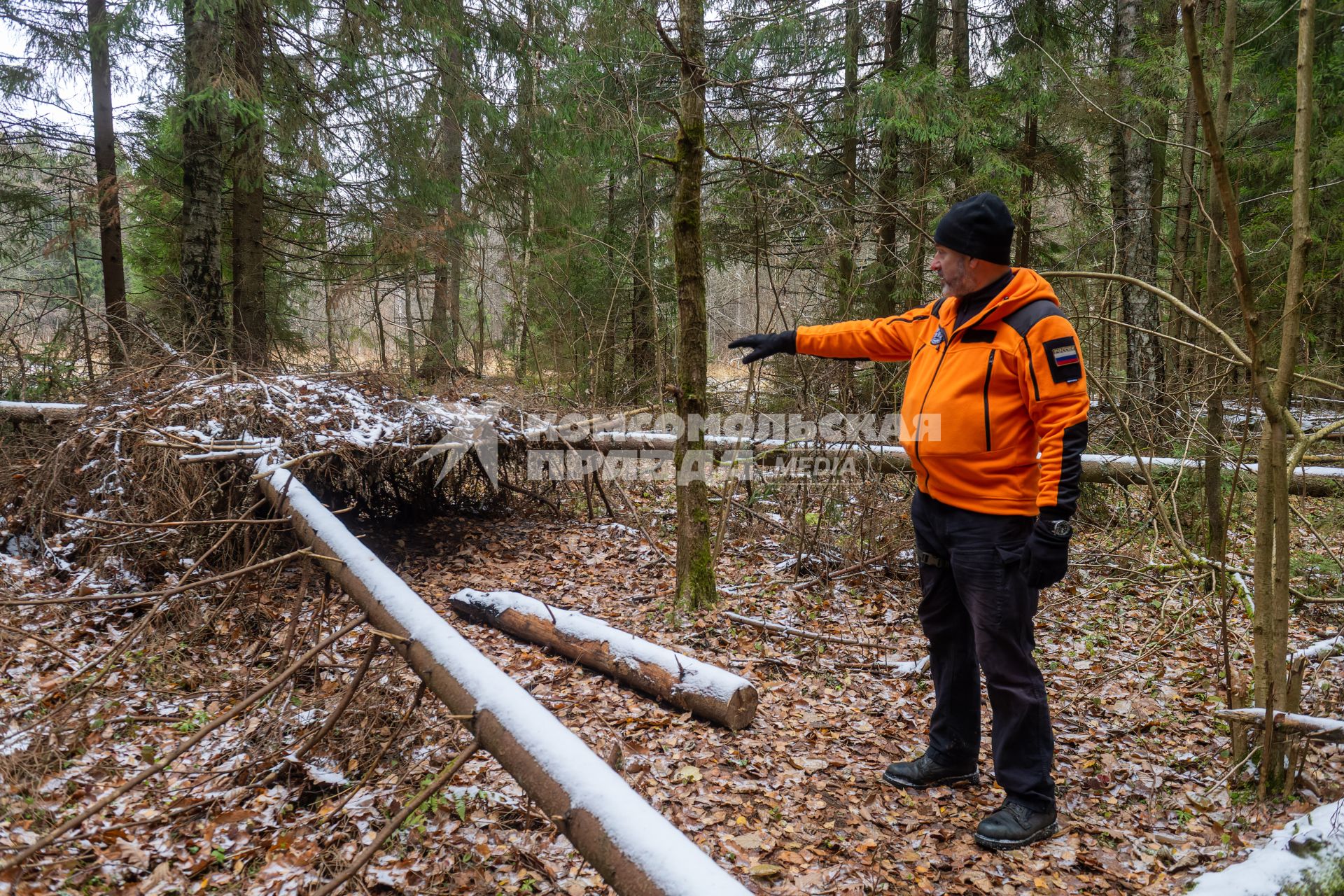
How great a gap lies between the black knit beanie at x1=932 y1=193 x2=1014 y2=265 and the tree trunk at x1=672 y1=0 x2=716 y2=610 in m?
1.93

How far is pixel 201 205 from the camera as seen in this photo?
819cm

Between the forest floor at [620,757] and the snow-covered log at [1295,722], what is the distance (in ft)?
1.10

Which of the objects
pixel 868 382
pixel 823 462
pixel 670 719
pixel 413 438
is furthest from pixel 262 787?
pixel 868 382

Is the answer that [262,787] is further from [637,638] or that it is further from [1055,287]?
[1055,287]

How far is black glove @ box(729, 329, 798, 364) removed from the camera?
3461mm

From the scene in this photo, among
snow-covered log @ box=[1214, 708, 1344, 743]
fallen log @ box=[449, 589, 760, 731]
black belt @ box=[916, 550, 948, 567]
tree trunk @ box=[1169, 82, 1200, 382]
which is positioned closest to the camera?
snow-covered log @ box=[1214, 708, 1344, 743]

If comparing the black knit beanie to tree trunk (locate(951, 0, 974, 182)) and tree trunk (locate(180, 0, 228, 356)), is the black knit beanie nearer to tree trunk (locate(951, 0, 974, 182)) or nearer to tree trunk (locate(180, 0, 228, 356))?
tree trunk (locate(951, 0, 974, 182))

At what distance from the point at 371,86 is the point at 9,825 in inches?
341

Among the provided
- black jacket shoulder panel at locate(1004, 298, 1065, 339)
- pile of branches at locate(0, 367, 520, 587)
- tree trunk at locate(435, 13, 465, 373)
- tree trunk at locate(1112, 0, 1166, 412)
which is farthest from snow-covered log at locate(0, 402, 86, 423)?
tree trunk at locate(1112, 0, 1166, 412)

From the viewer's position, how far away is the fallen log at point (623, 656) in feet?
12.2

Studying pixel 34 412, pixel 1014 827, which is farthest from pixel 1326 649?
pixel 34 412

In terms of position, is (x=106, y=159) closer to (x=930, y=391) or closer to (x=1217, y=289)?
(x=930, y=391)

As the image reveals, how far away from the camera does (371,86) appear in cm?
866

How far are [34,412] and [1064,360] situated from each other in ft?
28.1
